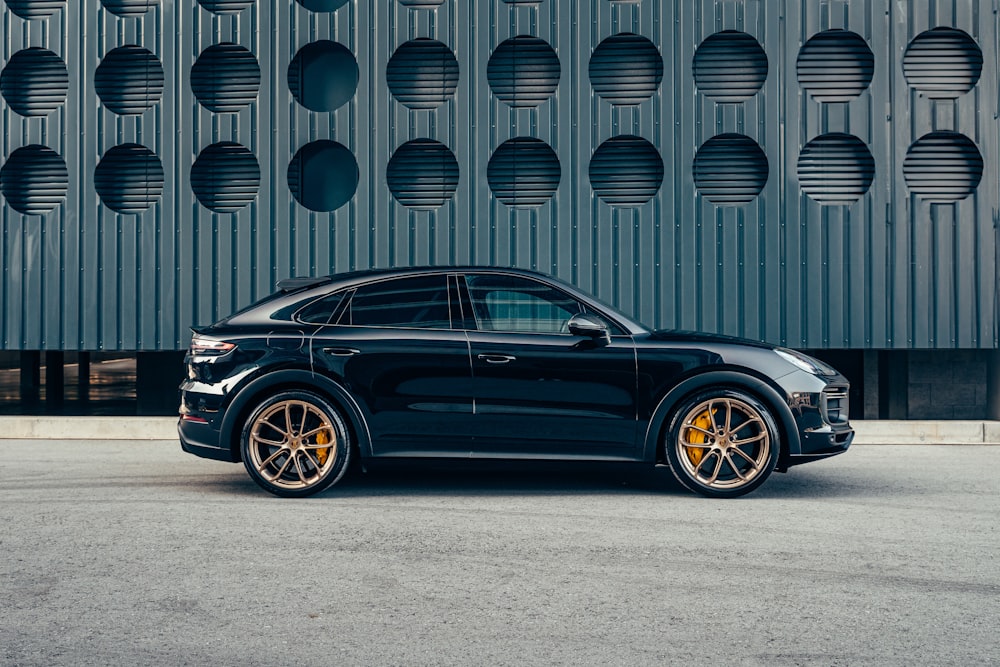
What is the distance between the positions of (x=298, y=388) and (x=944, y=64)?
358 inches

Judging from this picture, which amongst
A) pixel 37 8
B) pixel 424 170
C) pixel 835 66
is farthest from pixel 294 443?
pixel 37 8

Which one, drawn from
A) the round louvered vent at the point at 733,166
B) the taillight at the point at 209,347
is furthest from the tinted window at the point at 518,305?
the round louvered vent at the point at 733,166

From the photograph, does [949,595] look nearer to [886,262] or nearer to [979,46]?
[886,262]

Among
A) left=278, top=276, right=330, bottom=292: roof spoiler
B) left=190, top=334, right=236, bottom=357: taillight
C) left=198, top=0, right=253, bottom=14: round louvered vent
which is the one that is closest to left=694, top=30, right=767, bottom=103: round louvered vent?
left=198, top=0, right=253, bottom=14: round louvered vent

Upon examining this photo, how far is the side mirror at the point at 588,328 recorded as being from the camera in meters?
6.62

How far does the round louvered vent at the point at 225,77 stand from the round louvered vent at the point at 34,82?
1.65 meters

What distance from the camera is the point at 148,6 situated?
1243cm

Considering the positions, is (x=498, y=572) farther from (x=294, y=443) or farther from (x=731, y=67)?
(x=731, y=67)

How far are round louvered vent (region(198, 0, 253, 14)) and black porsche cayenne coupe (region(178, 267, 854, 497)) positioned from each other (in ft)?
22.8

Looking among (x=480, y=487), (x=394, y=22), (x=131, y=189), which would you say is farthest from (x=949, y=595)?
(x=131, y=189)

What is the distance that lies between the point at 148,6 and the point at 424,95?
11.7ft

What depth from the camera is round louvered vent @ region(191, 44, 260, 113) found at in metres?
12.5

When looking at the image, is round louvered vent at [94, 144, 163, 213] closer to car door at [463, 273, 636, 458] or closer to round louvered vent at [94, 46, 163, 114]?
round louvered vent at [94, 46, 163, 114]

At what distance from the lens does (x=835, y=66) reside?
1202cm
